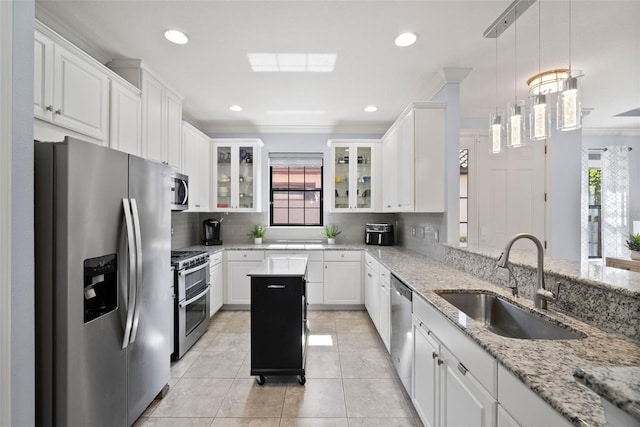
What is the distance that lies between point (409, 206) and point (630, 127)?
429 centimetres

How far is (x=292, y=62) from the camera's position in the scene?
2.64 m

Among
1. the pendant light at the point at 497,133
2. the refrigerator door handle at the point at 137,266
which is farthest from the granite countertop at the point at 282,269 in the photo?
the pendant light at the point at 497,133

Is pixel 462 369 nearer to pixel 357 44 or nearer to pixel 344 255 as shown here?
pixel 357 44

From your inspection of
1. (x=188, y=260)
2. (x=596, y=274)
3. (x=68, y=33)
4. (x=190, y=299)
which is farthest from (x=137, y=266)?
(x=596, y=274)

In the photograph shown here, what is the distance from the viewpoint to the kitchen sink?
1.36 m

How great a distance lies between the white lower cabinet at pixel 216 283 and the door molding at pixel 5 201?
2.62 meters

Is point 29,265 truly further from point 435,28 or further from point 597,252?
point 597,252

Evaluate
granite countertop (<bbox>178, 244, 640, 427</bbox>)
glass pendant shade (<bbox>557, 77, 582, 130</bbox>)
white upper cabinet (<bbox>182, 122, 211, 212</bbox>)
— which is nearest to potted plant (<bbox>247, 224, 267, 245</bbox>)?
white upper cabinet (<bbox>182, 122, 211, 212</bbox>)

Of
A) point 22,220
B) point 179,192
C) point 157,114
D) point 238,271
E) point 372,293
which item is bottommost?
point 372,293

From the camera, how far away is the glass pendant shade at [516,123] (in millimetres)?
1989

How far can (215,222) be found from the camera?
436cm

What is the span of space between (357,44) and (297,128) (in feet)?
7.83

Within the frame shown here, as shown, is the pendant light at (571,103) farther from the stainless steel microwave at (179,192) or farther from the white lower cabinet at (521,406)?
the stainless steel microwave at (179,192)

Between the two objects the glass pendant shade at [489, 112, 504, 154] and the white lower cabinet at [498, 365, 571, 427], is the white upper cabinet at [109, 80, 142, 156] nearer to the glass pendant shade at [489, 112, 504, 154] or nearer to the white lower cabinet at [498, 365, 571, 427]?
the white lower cabinet at [498, 365, 571, 427]
